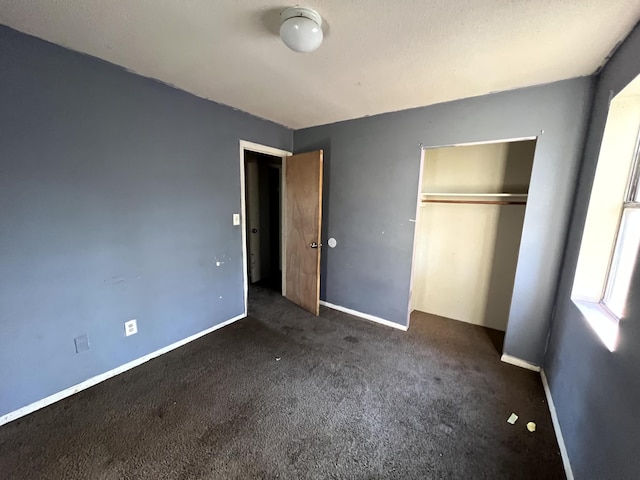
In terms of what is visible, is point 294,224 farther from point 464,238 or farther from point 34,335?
point 34,335

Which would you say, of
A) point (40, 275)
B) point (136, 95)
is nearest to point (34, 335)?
point (40, 275)

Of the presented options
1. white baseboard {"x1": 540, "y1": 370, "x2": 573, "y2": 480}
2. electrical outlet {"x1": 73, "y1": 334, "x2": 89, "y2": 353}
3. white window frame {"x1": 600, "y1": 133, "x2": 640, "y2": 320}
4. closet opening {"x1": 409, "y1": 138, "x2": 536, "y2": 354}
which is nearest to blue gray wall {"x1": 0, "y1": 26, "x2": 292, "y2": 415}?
electrical outlet {"x1": 73, "y1": 334, "x2": 89, "y2": 353}

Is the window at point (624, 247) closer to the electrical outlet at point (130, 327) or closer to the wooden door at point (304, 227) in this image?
the wooden door at point (304, 227)

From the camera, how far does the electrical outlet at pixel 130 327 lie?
2074mm

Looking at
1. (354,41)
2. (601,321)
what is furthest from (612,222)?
(354,41)

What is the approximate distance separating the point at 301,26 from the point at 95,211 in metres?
1.85

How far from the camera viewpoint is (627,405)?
3.15 ft

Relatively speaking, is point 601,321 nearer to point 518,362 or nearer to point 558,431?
point 558,431

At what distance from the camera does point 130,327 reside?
210 cm

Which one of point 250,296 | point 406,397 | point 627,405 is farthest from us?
point 250,296

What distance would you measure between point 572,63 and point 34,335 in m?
3.92

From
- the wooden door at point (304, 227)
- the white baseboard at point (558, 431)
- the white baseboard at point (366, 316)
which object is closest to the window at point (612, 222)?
the white baseboard at point (558, 431)

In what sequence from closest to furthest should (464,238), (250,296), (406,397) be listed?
(406,397) < (464,238) < (250,296)

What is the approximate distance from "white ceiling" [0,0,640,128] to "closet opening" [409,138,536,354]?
848 mm
